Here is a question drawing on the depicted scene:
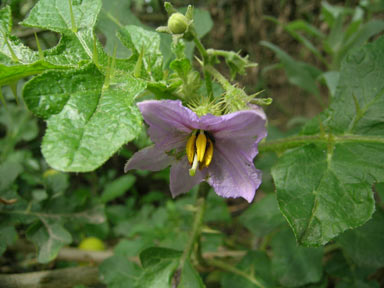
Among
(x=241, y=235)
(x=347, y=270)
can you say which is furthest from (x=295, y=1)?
(x=347, y=270)

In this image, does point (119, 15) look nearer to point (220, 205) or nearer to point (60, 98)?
point (60, 98)

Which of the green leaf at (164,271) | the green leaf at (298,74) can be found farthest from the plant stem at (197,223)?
the green leaf at (298,74)

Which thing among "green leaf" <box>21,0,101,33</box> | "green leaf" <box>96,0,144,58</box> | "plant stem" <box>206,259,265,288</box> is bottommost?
"plant stem" <box>206,259,265,288</box>

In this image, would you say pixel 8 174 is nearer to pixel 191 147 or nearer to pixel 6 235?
pixel 6 235

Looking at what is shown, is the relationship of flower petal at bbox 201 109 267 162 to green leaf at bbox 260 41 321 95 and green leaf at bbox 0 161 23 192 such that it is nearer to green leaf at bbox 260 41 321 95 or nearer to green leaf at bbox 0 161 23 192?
green leaf at bbox 0 161 23 192

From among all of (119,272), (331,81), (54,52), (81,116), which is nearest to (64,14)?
(54,52)

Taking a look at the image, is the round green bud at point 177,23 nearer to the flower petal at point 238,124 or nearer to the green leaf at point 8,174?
the flower petal at point 238,124

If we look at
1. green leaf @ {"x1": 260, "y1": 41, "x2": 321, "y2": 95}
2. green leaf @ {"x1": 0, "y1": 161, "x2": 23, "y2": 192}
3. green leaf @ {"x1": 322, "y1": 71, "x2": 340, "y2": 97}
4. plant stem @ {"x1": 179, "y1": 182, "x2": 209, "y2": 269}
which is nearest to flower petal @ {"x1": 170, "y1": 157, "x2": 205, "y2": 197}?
plant stem @ {"x1": 179, "y1": 182, "x2": 209, "y2": 269}
